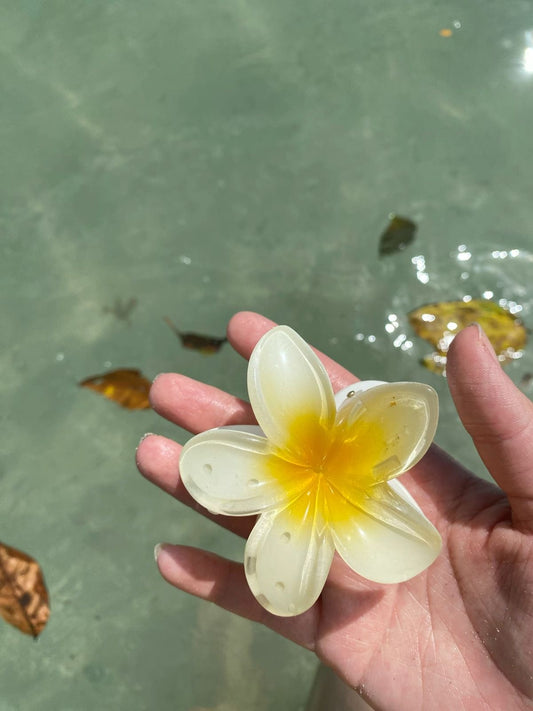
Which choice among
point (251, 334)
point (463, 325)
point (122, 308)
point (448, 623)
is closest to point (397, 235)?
point (463, 325)

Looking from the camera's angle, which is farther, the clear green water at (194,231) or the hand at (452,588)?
the clear green water at (194,231)

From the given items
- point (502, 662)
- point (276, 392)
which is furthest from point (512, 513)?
point (276, 392)

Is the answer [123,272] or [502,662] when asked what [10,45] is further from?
[502,662]

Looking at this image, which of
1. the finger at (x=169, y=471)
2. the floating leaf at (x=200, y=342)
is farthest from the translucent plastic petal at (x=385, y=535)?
the floating leaf at (x=200, y=342)

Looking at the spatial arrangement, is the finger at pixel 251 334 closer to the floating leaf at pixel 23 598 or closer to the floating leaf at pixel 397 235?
the floating leaf at pixel 397 235

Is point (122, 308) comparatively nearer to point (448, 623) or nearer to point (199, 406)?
point (199, 406)

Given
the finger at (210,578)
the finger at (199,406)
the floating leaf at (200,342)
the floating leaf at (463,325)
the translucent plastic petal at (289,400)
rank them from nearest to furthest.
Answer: the translucent plastic petal at (289,400)
the finger at (210,578)
the finger at (199,406)
the floating leaf at (463,325)
the floating leaf at (200,342)

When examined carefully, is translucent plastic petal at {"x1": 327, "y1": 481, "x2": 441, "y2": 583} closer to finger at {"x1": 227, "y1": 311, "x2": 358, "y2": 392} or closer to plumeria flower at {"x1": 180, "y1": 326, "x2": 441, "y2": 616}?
plumeria flower at {"x1": 180, "y1": 326, "x2": 441, "y2": 616}
